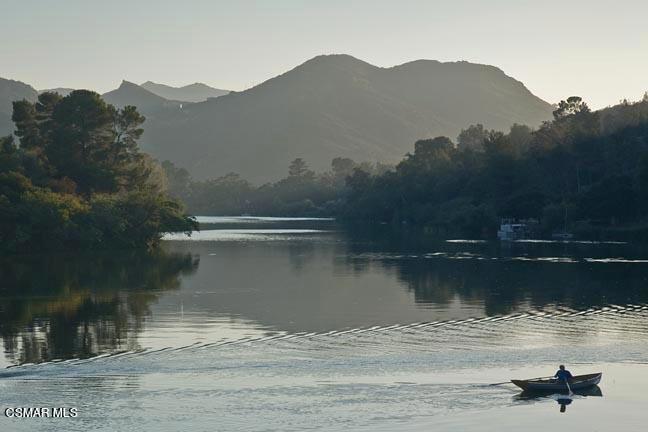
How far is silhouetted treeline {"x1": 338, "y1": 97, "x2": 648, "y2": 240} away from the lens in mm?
132875

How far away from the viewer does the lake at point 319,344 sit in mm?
32531

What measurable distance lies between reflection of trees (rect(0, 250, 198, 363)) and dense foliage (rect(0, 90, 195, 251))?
4.99m

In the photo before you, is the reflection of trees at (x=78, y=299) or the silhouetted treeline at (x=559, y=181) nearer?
the reflection of trees at (x=78, y=299)

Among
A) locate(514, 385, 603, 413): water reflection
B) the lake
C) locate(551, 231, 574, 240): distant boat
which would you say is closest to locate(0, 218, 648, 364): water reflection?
the lake

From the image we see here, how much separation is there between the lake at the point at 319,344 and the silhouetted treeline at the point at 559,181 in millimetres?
46007

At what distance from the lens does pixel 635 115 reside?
176750 millimetres

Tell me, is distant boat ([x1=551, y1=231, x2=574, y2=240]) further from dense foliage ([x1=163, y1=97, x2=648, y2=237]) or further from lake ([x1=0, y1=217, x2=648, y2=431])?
lake ([x1=0, y1=217, x2=648, y2=431])

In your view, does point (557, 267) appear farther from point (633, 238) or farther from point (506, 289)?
point (633, 238)

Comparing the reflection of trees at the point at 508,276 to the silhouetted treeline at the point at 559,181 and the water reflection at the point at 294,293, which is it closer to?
the water reflection at the point at 294,293

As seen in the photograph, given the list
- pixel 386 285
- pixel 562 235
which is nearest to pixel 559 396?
pixel 386 285

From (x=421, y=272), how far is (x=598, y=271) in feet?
46.3

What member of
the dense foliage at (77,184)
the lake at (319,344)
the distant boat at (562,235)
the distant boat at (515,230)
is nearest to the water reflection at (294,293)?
the lake at (319,344)

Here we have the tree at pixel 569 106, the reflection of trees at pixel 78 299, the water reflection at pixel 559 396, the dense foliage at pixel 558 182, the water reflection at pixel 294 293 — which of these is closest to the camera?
the water reflection at pixel 559 396

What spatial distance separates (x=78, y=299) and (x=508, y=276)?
110ft
